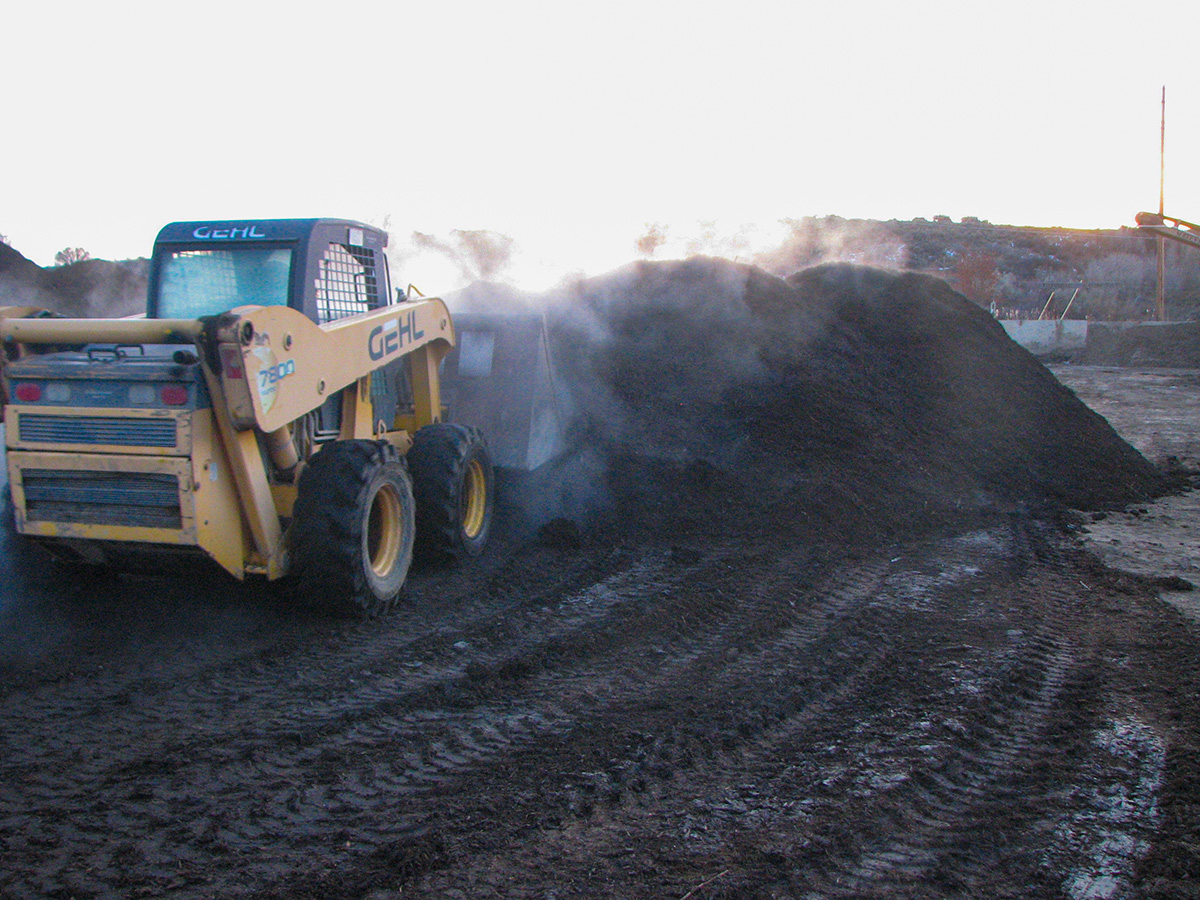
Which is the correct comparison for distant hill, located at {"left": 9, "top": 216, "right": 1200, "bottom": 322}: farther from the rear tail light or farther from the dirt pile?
the rear tail light

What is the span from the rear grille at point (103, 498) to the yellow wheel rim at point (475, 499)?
256 centimetres

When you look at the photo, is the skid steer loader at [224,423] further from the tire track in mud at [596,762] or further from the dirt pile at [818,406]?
the dirt pile at [818,406]

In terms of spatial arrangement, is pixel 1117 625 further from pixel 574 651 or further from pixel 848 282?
pixel 848 282

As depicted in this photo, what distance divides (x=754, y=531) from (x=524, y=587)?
234 centimetres

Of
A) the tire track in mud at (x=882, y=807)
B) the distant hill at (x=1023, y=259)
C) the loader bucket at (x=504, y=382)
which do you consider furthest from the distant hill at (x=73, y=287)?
the tire track in mud at (x=882, y=807)

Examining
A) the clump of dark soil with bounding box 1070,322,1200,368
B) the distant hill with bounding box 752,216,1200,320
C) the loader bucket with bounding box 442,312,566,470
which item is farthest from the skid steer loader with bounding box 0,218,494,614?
the distant hill with bounding box 752,216,1200,320

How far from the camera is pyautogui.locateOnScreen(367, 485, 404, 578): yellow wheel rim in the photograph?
5.39m

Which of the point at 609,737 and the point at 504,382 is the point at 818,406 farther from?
the point at 609,737

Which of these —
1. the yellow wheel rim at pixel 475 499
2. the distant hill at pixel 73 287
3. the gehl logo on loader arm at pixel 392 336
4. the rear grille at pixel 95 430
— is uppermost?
the distant hill at pixel 73 287

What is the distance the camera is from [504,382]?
775 centimetres

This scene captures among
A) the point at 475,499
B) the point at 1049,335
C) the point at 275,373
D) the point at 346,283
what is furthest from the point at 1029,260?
the point at 275,373

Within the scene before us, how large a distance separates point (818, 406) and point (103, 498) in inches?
269

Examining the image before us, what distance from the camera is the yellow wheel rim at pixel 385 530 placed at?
212 inches

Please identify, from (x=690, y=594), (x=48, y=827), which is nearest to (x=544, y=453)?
(x=690, y=594)
